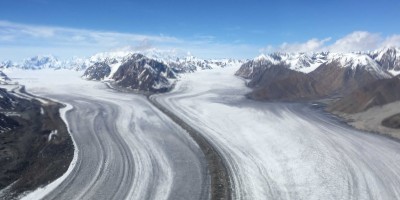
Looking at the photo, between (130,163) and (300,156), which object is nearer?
(130,163)

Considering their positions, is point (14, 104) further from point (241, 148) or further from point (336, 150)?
point (336, 150)

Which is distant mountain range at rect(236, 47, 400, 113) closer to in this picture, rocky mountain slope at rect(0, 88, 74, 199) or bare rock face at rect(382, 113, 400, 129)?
bare rock face at rect(382, 113, 400, 129)

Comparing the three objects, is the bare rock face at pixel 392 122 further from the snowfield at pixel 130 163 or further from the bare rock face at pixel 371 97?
the snowfield at pixel 130 163

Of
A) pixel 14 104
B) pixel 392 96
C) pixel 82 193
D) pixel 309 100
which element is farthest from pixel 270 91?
pixel 82 193

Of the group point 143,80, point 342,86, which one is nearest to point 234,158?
point 143,80

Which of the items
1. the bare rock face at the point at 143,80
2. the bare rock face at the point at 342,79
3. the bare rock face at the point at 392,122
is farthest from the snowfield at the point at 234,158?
the bare rock face at the point at 143,80

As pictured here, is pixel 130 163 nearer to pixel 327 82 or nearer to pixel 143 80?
pixel 143 80
